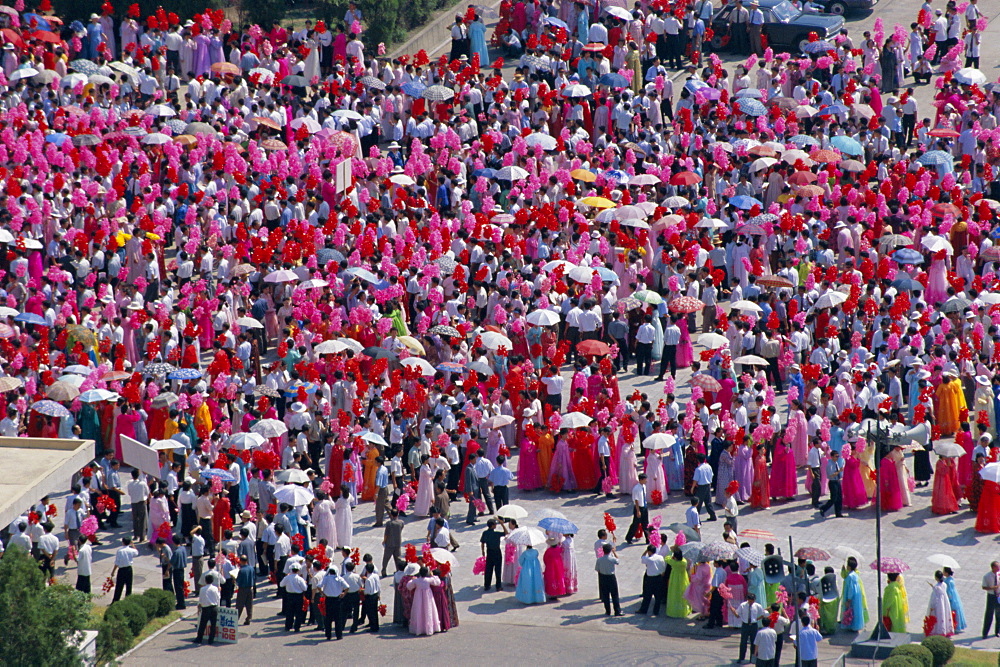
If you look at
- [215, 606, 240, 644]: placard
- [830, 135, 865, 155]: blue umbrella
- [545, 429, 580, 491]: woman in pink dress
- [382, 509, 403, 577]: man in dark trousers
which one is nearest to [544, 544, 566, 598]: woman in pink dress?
[382, 509, 403, 577]: man in dark trousers

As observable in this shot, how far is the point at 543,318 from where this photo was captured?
28.8 meters

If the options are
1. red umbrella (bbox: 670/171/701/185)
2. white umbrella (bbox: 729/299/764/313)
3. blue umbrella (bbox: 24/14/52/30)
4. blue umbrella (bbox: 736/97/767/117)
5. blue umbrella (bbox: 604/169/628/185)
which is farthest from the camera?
blue umbrella (bbox: 24/14/52/30)

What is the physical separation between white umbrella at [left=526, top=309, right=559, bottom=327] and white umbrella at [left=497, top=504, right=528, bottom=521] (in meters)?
5.07

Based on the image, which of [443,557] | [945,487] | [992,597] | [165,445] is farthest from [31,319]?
[992,597]

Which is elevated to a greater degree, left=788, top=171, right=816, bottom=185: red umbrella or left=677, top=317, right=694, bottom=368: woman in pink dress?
left=788, top=171, right=816, bottom=185: red umbrella

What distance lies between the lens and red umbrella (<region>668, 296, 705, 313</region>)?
29.3 m

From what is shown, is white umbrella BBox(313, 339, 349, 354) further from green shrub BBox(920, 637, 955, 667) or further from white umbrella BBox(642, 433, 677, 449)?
green shrub BBox(920, 637, 955, 667)

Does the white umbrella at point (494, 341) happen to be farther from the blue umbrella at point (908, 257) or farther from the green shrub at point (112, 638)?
the green shrub at point (112, 638)

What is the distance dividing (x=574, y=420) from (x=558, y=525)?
2996mm

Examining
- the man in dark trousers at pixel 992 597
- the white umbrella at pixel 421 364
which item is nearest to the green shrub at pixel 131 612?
the white umbrella at pixel 421 364

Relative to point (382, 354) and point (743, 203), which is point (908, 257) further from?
point (382, 354)

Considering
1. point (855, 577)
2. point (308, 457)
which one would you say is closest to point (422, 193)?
point (308, 457)

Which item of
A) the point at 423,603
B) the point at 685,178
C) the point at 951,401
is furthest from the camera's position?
the point at 685,178

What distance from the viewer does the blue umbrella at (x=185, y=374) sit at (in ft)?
88.5
